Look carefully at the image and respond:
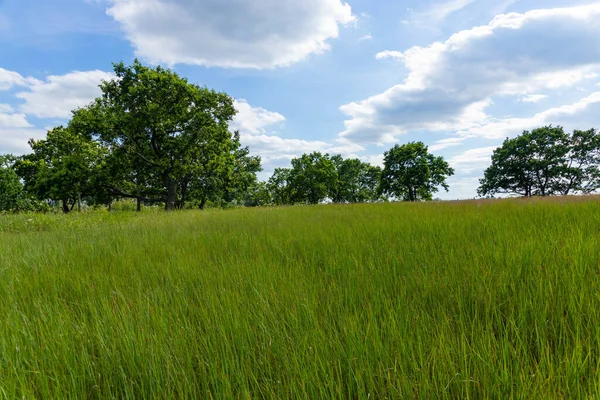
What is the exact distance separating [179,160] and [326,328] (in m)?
20.7

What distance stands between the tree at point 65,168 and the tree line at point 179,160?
0.11 metres

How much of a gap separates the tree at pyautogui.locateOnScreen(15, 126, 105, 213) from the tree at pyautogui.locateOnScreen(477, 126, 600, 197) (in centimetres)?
4707

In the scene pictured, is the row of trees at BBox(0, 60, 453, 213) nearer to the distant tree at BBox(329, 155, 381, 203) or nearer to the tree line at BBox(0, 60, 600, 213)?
the tree line at BBox(0, 60, 600, 213)

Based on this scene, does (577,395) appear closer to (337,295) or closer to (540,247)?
(337,295)

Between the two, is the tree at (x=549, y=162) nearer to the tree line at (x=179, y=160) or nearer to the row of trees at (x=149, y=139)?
the tree line at (x=179, y=160)

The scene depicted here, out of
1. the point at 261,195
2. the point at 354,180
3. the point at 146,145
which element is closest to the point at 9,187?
the point at 146,145

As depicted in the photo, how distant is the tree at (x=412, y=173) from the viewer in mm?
36469

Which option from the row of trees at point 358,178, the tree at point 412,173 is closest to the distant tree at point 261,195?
the row of trees at point 358,178

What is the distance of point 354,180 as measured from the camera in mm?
51812

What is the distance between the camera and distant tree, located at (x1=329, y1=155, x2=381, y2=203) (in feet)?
162

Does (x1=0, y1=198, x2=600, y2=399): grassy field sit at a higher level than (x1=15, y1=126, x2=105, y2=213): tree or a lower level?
lower

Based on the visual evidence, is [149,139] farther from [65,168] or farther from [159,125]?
[65,168]

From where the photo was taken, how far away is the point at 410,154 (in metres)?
37.0

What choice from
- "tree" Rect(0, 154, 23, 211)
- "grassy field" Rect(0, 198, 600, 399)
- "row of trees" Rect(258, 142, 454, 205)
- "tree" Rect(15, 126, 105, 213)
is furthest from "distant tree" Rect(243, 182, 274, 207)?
"grassy field" Rect(0, 198, 600, 399)
